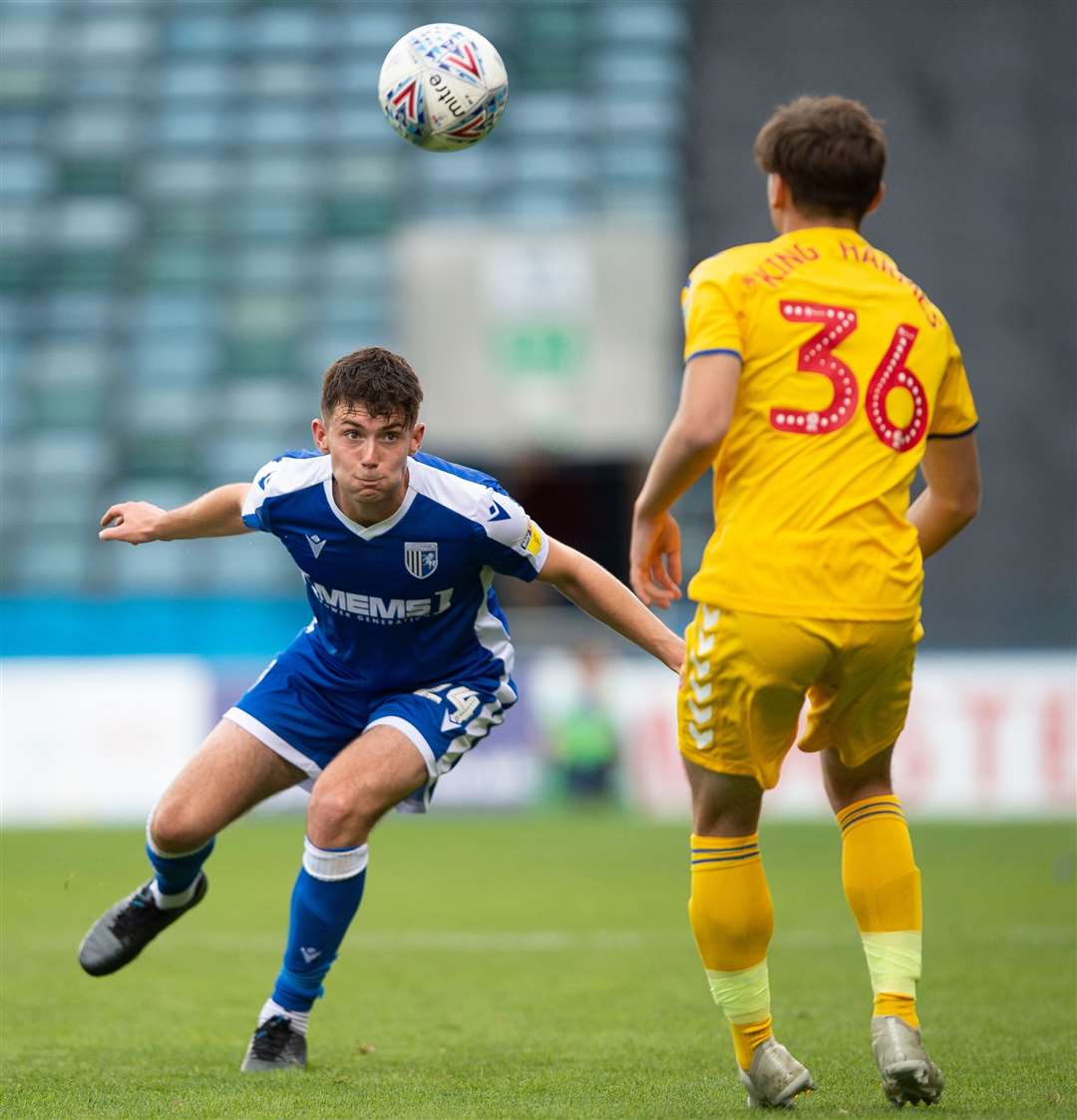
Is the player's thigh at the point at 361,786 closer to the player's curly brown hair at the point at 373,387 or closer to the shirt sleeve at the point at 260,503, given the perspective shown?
the shirt sleeve at the point at 260,503

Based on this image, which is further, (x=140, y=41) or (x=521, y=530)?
(x=140, y=41)

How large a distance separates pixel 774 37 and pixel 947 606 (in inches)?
300

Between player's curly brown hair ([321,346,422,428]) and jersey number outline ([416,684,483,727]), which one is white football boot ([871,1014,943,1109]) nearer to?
jersey number outline ([416,684,483,727])

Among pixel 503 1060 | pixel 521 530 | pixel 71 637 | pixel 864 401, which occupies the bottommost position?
pixel 71 637

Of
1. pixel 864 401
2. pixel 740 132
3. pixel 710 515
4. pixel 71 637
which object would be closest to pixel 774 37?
pixel 740 132

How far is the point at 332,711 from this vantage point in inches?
188

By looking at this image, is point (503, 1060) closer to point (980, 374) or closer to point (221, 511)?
point (221, 511)

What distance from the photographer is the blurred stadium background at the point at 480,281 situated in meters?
14.1

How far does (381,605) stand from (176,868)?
960mm

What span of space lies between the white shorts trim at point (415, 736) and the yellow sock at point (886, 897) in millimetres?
1205

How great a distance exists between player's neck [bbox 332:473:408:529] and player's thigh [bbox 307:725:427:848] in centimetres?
57

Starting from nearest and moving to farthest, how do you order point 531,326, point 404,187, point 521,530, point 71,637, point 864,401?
point 864,401 → point 521,530 → point 71,637 → point 531,326 → point 404,187

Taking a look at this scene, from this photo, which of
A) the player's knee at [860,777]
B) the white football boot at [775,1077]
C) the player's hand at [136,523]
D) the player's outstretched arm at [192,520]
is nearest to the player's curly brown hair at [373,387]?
the player's outstretched arm at [192,520]

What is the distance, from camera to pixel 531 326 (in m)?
17.9
